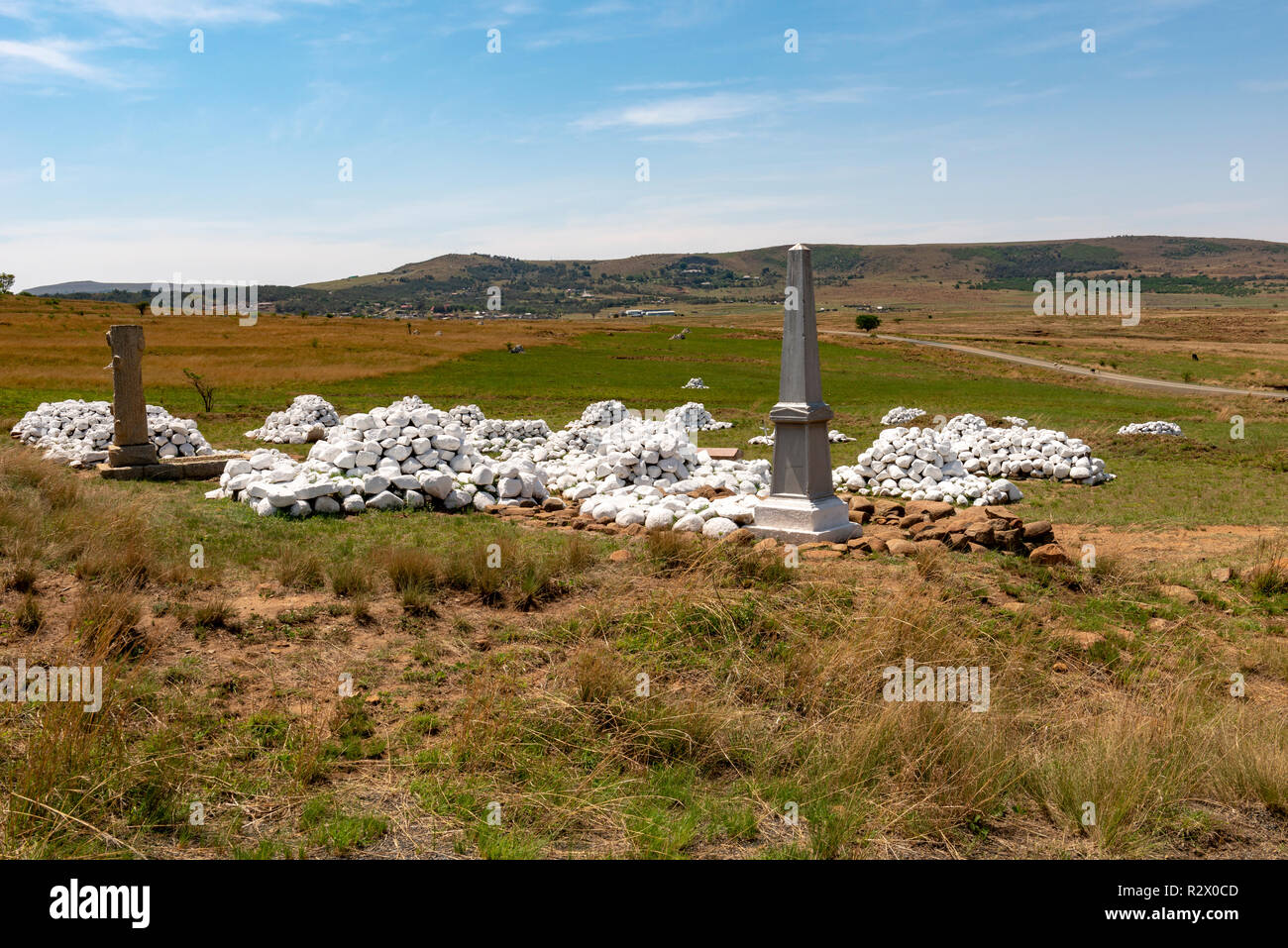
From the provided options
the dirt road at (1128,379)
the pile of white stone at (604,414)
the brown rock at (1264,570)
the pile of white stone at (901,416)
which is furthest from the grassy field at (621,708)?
the dirt road at (1128,379)

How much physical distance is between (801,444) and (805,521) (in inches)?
38.1

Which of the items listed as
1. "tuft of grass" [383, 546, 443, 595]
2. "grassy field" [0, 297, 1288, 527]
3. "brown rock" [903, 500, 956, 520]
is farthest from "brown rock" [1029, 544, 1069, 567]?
"tuft of grass" [383, 546, 443, 595]

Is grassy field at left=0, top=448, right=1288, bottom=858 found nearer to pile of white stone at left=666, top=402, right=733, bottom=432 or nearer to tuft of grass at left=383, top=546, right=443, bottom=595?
tuft of grass at left=383, top=546, right=443, bottom=595

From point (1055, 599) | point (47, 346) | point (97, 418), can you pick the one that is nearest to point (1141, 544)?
point (1055, 599)

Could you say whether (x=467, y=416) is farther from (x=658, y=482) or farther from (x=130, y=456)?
(x=658, y=482)

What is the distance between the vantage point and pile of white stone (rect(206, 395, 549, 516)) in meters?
12.9

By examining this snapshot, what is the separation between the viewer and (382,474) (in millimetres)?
13445

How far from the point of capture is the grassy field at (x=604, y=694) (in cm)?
450

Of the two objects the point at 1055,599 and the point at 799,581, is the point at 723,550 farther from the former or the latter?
the point at 1055,599

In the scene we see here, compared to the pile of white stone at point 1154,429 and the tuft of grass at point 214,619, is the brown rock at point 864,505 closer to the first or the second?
the tuft of grass at point 214,619

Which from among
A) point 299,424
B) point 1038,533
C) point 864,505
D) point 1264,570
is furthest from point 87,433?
point 1264,570

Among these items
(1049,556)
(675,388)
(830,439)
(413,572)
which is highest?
(675,388)

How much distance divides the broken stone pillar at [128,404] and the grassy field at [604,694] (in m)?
3.70

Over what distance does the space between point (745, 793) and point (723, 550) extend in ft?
13.6
